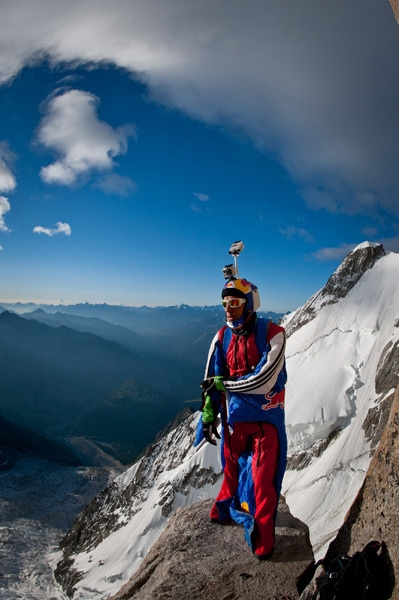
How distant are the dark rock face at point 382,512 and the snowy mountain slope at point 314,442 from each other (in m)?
24.1

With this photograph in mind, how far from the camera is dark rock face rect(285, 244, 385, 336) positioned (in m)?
76.4

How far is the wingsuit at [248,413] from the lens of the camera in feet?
17.8

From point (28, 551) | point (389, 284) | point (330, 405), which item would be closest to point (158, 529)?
point (330, 405)

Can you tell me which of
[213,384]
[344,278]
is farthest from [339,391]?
[213,384]

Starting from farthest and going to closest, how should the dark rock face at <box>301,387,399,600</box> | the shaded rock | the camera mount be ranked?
the camera mount → the shaded rock → the dark rock face at <box>301,387,399,600</box>

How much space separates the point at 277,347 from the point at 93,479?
6427 inches

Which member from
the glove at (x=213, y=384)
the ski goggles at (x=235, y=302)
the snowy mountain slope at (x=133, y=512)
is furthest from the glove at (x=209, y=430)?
the snowy mountain slope at (x=133, y=512)

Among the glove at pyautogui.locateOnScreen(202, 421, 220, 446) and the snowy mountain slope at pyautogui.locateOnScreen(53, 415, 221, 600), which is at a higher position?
the glove at pyautogui.locateOnScreen(202, 421, 220, 446)

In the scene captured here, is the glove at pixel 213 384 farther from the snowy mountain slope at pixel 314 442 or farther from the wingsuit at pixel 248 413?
the snowy mountain slope at pixel 314 442

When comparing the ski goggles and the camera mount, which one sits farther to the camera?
the camera mount

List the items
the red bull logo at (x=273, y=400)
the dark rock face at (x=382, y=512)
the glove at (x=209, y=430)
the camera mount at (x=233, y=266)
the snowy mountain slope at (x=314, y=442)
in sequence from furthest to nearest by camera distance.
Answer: the snowy mountain slope at (x=314, y=442) < the camera mount at (x=233, y=266) < the glove at (x=209, y=430) < the red bull logo at (x=273, y=400) < the dark rock face at (x=382, y=512)

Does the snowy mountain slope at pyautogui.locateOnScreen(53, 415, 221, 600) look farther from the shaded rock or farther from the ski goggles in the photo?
the ski goggles

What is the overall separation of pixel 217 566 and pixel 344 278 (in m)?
81.6

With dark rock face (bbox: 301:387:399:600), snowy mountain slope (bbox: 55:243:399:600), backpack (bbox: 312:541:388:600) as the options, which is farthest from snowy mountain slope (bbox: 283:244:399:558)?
backpack (bbox: 312:541:388:600)
